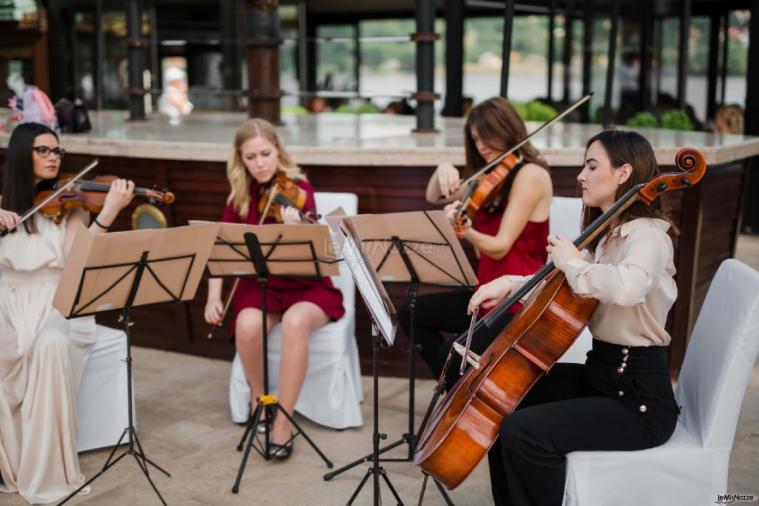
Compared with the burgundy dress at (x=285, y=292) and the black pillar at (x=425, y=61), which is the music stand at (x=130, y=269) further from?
the black pillar at (x=425, y=61)

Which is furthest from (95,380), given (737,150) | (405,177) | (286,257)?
(737,150)

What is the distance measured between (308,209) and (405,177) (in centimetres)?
74

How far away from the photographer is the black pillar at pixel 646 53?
30.3 feet

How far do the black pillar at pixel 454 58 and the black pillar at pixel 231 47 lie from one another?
2426mm

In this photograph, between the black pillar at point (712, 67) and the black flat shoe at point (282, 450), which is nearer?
the black flat shoe at point (282, 450)

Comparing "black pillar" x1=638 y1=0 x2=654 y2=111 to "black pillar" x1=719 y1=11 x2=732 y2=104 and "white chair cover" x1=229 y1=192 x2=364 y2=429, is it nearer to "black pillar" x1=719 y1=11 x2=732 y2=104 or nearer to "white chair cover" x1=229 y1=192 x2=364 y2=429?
"black pillar" x1=719 y1=11 x2=732 y2=104

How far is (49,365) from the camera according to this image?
128 inches

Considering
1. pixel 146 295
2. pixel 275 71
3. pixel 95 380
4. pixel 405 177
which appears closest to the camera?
pixel 146 295

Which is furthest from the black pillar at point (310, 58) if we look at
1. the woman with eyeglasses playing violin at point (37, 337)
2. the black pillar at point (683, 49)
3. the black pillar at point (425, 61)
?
the woman with eyeglasses playing violin at point (37, 337)

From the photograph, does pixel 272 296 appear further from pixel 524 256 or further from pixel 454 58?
pixel 454 58

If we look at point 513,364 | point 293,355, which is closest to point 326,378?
point 293,355

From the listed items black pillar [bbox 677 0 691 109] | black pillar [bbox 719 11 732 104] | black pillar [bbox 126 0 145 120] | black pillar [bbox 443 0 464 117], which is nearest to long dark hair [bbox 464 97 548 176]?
black pillar [bbox 126 0 145 120]

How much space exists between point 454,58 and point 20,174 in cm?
647

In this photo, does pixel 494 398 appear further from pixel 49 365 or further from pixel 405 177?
pixel 405 177
